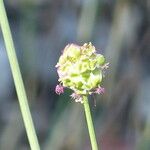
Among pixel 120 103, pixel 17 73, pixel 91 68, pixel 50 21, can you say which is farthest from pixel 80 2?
pixel 17 73

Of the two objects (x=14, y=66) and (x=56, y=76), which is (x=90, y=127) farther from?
(x=56, y=76)

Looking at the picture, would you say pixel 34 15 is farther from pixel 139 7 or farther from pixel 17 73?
pixel 17 73

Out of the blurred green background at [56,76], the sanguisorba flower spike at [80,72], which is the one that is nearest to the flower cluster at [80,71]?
the sanguisorba flower spike at [80,72]

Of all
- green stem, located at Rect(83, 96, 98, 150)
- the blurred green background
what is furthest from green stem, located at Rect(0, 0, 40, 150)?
the blurred green background

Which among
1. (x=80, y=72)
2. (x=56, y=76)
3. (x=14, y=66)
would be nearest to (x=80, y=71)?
(x=80, y=72)

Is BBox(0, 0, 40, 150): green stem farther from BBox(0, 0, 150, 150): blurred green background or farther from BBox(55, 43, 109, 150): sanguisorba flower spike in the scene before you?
BBox(0, 0, 150, 150): blurred green background

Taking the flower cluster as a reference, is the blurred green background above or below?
above

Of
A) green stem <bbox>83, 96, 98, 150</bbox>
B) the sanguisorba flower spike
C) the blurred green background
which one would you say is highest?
the blurred green background

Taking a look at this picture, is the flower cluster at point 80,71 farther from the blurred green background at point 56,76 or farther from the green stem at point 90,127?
the blurred green background at point 56,76

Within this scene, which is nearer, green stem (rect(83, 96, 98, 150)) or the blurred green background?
green stem (rect(83, 96, 98, 150))
